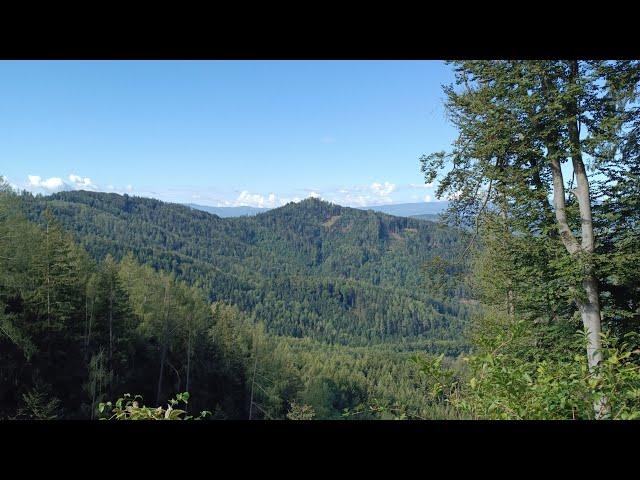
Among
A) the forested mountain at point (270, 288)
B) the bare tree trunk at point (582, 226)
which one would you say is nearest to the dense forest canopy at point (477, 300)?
the bare tree trunk at point (582, 226)

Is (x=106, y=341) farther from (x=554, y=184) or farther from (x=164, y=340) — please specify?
(x=554, y=184)

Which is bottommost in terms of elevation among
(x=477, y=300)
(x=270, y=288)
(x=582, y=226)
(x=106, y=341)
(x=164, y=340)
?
(x=270, y=288)

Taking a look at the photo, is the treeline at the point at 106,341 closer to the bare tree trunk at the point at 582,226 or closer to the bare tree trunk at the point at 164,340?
the bare tree trunk at the point at 164,340

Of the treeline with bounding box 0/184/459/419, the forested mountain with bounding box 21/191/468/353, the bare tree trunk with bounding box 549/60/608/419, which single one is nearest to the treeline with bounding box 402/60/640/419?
the bare tree trunk with bounding box 549/60/608/419

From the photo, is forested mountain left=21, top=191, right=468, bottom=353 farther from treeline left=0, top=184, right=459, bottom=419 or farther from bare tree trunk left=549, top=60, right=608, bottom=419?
bare tree trunk left=549, top=60, right=608, bottom=419

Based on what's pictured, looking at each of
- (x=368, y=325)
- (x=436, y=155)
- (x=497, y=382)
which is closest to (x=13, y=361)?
(x=436, y=155)

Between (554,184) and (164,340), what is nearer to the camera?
(554,184)

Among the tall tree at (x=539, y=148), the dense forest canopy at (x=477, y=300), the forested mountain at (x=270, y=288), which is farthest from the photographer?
the forested mountain at (x=270, y=288)

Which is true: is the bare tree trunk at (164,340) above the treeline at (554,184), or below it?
below

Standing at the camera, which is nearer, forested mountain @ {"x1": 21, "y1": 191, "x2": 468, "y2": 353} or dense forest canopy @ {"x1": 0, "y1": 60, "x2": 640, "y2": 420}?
dense forest canopy @ {"x1": 0, "y1": 60, "x2": 640, "y2": 420}

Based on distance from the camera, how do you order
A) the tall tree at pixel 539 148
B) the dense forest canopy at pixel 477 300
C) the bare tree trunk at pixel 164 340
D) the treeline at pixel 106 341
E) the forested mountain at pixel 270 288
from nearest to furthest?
the dense forest canopy at pixel 477 300 → the tall tree at pixel 539 148 → the treeline at pixel 106 341 → the bare tree trunk at pixel 164 340 → the forested mountain at pixel 270 288

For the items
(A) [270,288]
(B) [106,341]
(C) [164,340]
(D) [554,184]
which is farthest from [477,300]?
(A) [270,288]
